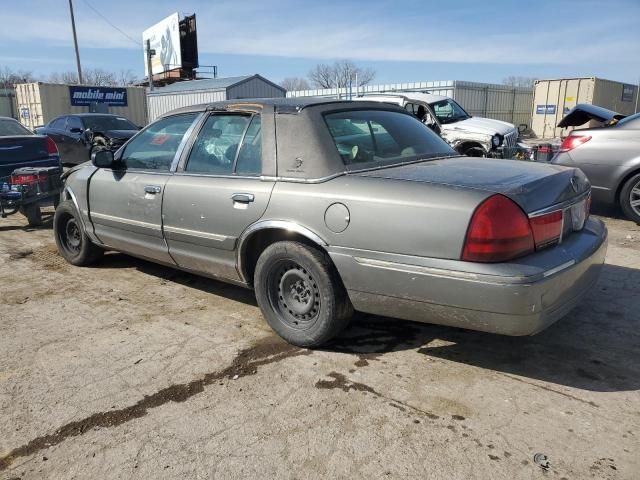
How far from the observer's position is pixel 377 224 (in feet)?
9.45

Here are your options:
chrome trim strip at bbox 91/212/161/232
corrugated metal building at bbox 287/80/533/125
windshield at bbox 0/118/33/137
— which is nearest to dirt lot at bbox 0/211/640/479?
chrome trim strip at bbox 91/212/161/232

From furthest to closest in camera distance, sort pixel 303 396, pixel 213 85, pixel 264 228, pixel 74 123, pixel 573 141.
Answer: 1. pixel 213 85
2. pixel 74 123
3. pixel 573 141
4. pixel 264 228
5. pixel 303 396

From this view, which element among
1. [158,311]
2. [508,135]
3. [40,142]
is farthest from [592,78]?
[158,311]

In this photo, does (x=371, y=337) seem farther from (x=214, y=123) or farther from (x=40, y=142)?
(x=40, y=142)

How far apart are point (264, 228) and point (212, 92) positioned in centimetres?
2518

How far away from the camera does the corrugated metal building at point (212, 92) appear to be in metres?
26.6

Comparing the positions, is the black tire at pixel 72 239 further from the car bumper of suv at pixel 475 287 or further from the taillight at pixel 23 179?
the car bumper of suv at pixel 475 287

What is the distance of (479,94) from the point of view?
25.5m

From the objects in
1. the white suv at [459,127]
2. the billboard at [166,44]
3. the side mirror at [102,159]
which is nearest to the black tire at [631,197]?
the white suv at [459,127]

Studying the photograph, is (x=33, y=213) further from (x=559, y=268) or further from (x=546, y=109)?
(x=546, y=109)

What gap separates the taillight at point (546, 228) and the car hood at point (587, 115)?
17.9 ft

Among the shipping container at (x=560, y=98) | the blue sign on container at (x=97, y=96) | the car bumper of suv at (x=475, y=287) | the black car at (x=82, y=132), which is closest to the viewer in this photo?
the car bumper of suv at (x=475, y=287)

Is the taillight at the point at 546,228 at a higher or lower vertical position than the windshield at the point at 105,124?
lower

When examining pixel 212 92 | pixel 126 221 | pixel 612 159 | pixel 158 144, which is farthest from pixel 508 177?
pixel 212 92
